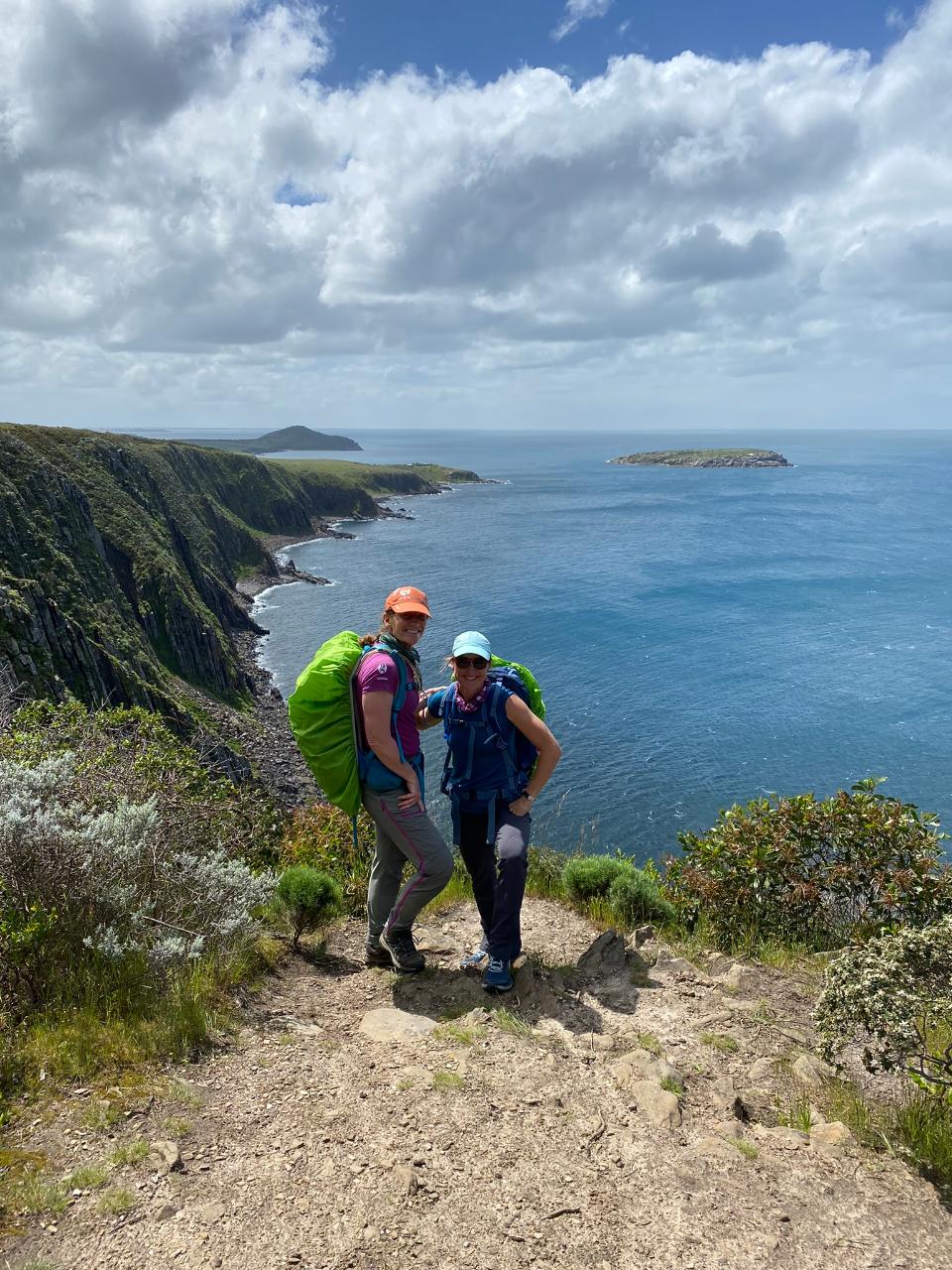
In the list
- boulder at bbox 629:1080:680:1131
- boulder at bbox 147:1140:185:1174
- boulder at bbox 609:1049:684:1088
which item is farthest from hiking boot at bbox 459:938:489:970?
boulder at bbox 147:1140:185:1174

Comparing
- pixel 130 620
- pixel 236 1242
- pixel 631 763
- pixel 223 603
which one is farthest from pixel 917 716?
pixel 223 603

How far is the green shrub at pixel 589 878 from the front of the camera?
8.23m

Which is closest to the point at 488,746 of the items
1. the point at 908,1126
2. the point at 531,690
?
the point at 531,690

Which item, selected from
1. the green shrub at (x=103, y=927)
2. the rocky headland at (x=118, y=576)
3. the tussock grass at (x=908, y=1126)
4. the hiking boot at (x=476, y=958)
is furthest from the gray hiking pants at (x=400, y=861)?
the rocky headland at (x=118, y=576)

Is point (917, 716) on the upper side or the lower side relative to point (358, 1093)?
lower

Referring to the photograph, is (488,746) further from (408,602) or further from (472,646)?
(408,602)

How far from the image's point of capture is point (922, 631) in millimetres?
59594

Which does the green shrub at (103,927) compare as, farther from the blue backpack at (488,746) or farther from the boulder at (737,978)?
the boulder at (737,978)

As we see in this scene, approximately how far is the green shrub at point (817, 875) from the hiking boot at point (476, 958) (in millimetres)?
2671

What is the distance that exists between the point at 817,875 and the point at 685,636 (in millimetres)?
54562

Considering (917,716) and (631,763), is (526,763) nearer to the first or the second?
(631,763)

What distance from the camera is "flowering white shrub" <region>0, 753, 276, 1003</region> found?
15.3 feet

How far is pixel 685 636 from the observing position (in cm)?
6059

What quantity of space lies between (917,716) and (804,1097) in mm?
44381
